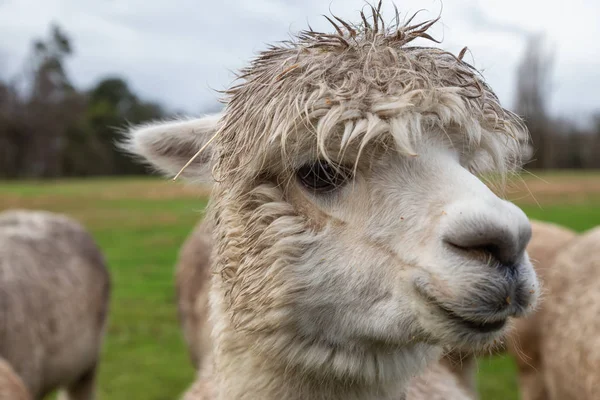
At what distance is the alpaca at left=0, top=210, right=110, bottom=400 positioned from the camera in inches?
213

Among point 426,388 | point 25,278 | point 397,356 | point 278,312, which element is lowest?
point 25,278

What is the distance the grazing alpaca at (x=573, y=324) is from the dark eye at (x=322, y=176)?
246 centimetres

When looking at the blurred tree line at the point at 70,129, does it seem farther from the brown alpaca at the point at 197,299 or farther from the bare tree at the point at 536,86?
the brown alpaca at the point at 197,299

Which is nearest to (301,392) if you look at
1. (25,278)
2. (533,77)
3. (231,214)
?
(231,214)

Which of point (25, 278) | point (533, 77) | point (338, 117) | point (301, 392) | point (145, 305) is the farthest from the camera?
point (533, 77)

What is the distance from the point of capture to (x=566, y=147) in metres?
59.1

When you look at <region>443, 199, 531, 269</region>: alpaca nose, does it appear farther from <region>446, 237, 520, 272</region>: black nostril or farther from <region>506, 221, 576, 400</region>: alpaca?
<region>506, 221, 576, 400</region>: alpaca

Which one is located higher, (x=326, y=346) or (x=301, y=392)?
(x=326, y=346)

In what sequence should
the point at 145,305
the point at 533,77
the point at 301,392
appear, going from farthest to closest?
the point at 533,77
the point at 145,305
the point at 301,392

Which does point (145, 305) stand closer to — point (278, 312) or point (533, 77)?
point (278, 312)

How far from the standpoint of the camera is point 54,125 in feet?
188

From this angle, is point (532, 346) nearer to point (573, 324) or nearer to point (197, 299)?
point (573, 324)

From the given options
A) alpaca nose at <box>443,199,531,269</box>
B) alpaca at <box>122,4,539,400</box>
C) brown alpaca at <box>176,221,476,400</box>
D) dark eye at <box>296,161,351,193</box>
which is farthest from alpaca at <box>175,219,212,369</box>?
alpaca nose at <box>443,199,531,269</box>

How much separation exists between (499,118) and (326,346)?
45.7 inches
